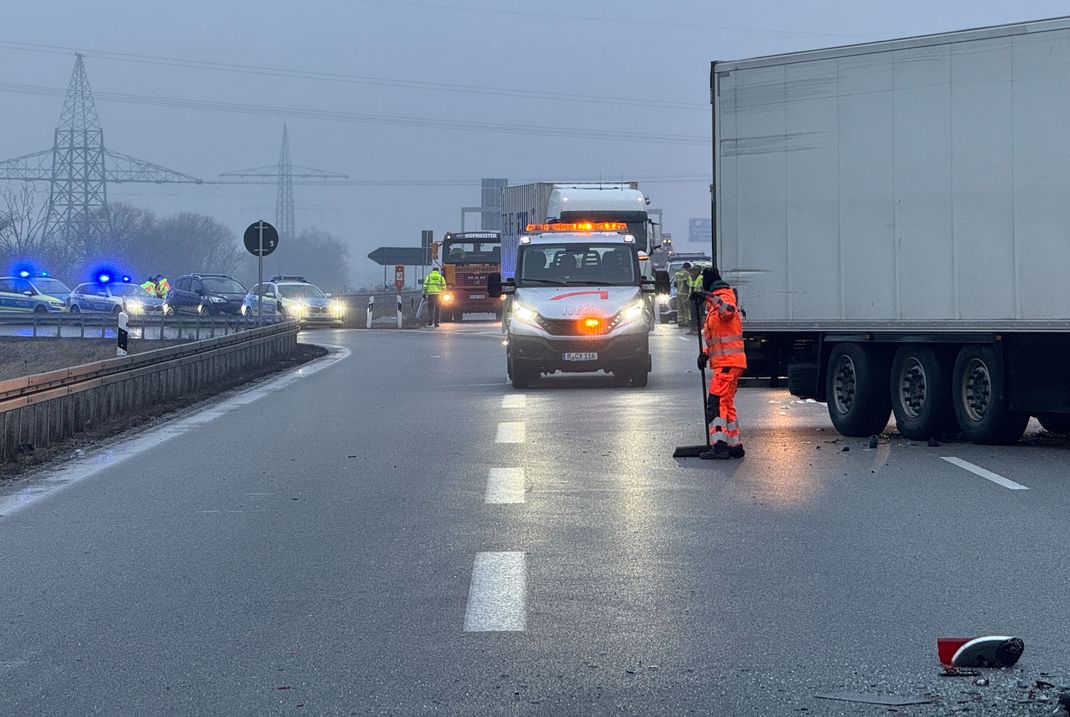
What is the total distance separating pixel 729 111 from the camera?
54.7 ft

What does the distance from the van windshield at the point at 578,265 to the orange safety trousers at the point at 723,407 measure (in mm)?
9971

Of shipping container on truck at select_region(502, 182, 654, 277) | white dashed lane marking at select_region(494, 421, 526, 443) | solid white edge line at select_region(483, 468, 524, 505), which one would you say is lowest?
solid white edge line at select_region(483, 468, 524, 505)

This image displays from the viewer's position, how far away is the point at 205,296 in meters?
53.9

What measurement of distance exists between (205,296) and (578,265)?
1232 inches

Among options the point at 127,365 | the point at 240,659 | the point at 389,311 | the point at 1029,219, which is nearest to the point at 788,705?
the point at 240,659

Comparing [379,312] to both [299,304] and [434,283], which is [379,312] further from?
[434,283]

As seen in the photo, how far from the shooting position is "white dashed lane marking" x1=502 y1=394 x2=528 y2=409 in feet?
66.2

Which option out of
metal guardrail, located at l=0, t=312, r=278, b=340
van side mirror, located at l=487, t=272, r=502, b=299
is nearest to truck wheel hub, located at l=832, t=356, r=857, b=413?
van side mirror, located at l=487, t=272, r=502, b=299

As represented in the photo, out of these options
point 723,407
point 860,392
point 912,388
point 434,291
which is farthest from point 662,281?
point 434,291

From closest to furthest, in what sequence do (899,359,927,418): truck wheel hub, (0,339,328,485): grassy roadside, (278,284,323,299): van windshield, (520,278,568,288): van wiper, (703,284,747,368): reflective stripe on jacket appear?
(0,339,328,485): grassy roadside < (703,284,747,368): reflective stripe on jacket < (899,359,927,418): truck wheel hub < (520,278,568,288): van wiper < (278,284,323,299): van windshield

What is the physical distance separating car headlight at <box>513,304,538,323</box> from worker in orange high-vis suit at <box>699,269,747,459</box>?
924 centimetres

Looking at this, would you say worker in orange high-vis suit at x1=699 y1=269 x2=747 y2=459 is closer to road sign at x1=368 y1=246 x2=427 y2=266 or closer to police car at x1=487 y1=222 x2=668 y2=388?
police car at x1=487 y1=222 x2=668 y2=388

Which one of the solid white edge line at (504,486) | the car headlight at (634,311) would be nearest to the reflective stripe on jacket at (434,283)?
the car headlight at (634,311)

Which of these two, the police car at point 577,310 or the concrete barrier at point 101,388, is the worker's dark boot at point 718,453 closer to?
the concrete barrier at point 101,388
